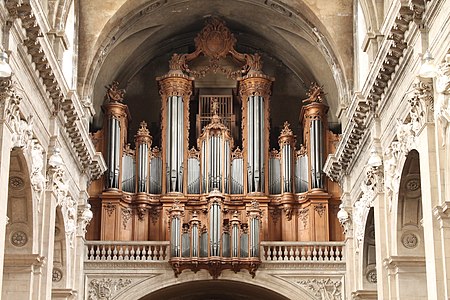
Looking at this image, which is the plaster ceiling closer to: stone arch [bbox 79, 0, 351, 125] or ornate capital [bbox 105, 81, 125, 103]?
stone arch [bbox 79, 0, 351, 125]

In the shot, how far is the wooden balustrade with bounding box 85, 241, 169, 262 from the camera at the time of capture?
30.0 m

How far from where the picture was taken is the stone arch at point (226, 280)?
2969 cm

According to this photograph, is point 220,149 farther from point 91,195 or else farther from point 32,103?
point 32,103

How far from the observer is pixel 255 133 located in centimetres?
3212

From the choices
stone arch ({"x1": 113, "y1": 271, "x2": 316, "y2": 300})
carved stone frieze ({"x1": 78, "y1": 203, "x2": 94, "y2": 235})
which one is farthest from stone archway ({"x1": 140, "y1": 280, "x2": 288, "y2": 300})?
carved stone frieze ({"x1": 78, "y1": 203, "x2": 94, "y2": 235})

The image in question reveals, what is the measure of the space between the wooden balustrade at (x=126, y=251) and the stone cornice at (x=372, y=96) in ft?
17.7

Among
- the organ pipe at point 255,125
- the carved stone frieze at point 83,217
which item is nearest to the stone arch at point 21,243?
the carved stone frieze at point 83,217

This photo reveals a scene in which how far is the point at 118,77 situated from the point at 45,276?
10.8 meters

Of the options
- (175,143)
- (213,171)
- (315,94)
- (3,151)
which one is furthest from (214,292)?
(3,151)

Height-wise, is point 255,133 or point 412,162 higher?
point 255,133

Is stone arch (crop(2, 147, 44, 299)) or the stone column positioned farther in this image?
stone arch (crop(2, 147, 44, 299))

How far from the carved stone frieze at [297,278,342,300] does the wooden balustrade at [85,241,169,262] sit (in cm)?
408

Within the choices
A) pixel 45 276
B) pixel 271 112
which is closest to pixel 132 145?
pixel 271 112

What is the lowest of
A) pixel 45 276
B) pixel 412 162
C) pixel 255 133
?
pixel 45 276
